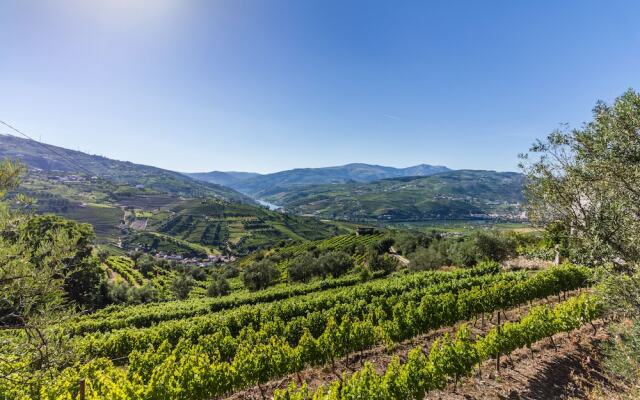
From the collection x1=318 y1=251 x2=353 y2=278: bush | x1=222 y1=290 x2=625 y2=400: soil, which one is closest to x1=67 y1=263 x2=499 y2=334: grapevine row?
x1=222 y1=290 x2=625 y2=400: soil

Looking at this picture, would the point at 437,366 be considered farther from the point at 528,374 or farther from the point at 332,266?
the point at 332,266

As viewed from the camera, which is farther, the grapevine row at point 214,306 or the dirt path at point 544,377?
the grapevine row at point 214,306

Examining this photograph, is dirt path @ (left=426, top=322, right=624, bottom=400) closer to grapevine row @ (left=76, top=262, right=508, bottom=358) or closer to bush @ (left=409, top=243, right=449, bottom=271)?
grapevine row @ (left=76, top=262, right=508, bottom=358)

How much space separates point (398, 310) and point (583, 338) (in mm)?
11525

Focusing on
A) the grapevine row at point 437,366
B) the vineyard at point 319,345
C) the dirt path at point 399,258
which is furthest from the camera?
the dirt path at point 399,258

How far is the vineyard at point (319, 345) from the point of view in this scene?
12586 mm

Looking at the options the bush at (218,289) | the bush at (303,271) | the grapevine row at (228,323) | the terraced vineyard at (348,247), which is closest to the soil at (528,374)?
the grapevine row at (228,323)

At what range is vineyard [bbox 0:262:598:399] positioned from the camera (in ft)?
41.3

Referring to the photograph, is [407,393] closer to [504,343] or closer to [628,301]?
[504,343]

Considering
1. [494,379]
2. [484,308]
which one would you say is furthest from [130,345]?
[484,308]

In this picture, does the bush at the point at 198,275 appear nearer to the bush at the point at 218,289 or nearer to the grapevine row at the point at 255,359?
the bush at the point at 218,289

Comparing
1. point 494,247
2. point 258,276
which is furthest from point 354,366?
point 258,276

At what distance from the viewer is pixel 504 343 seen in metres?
15.9

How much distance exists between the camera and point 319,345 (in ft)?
54.9
